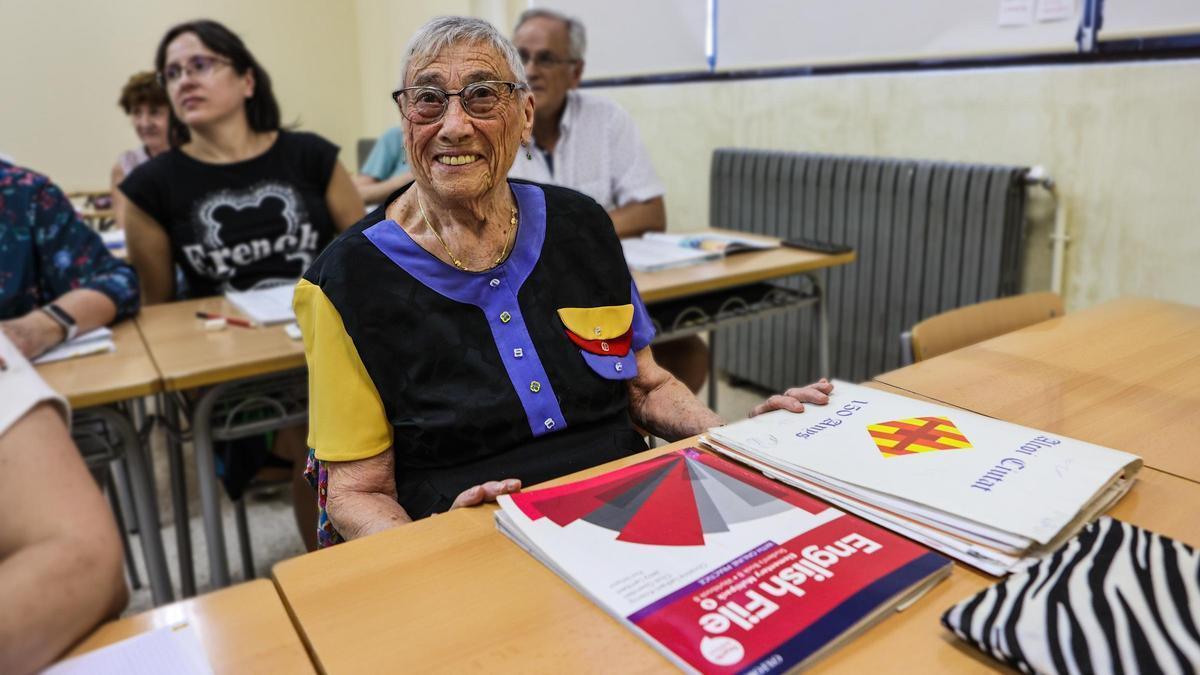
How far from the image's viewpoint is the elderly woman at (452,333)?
113 centimetres

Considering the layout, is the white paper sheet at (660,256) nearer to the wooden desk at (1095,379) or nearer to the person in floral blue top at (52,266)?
the wooden desk at (1095,379)

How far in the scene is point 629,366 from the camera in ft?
4.31

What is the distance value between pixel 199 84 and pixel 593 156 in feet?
3.84

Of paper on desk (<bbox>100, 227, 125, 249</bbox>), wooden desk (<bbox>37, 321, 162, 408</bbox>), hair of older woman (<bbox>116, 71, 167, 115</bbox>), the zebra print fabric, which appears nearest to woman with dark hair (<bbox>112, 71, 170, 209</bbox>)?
hair of older woman (<bbox>116, 71, 167, 115</bbox>)

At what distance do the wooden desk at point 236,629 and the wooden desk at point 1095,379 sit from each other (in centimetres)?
93

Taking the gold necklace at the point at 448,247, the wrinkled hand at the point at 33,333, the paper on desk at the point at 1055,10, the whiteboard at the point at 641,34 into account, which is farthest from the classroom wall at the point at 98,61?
the gold necklace at the point at 448,247

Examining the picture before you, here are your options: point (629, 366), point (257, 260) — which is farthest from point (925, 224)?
point (257, 260)

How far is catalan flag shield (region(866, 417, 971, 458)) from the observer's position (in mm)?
964

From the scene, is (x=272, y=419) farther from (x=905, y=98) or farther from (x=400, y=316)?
(x=905, y=98)

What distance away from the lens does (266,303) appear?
1.96 metres

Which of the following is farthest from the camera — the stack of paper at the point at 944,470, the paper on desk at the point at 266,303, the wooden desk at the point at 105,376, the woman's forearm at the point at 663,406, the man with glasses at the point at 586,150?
the man with glasses at the point at 586,150

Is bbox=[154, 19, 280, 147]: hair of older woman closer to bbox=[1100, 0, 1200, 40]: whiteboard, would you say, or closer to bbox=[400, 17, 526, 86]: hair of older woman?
bbox=[400, 17, 526, 86]: hair of older woman

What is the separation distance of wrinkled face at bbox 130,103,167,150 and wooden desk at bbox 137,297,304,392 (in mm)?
1748

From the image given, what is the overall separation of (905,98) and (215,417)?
2274 mm
